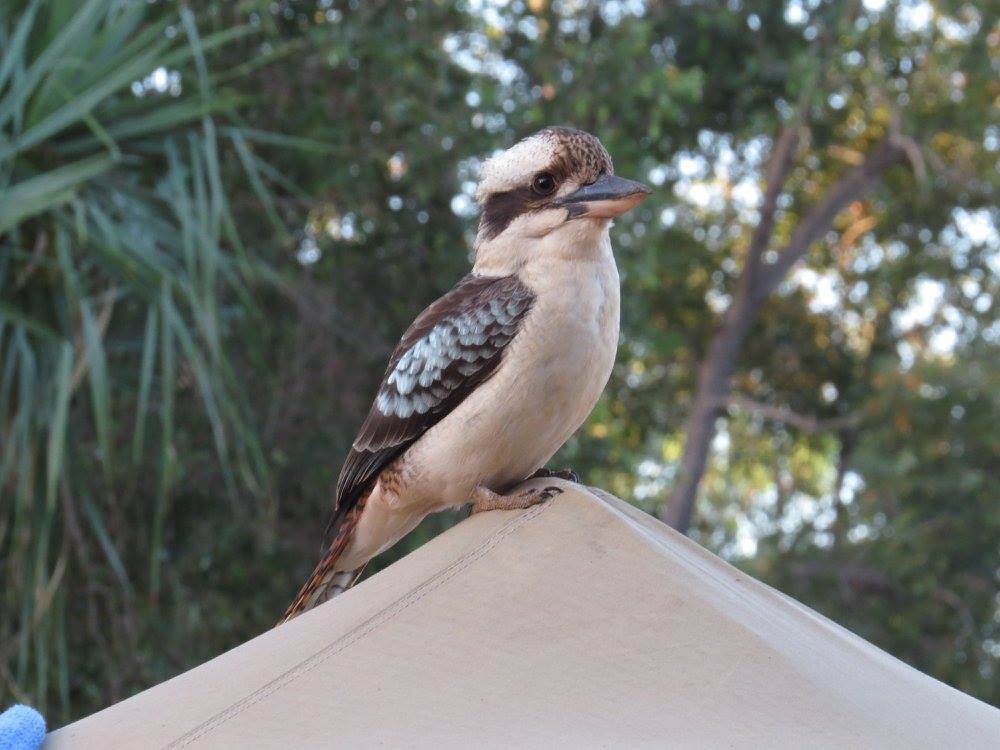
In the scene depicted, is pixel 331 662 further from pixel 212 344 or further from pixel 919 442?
pixel 919 442

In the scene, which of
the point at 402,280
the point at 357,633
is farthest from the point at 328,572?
the point at 402,280

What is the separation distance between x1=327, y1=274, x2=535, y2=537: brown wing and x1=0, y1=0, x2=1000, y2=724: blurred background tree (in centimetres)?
227

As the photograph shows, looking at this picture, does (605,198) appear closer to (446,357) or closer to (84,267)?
(446,357)

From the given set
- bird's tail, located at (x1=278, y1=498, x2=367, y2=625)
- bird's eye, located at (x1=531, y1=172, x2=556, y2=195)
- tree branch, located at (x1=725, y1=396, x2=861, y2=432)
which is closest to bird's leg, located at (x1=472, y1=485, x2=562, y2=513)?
bird's tail, located at (x1=278, y1=498, x2=367, y2=625)

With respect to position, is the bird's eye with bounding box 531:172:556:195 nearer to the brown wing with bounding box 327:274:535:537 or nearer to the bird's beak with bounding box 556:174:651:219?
the bird's beak with bounding box 556:174:651:219

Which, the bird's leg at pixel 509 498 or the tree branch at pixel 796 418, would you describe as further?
the tree branch at pixel 796 418

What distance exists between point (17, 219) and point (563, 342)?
3.09 m

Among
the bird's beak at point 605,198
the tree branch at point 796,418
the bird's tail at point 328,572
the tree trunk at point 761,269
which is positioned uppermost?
the bird's beak at point 605,198

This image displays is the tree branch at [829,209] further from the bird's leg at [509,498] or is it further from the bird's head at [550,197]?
the bird's leg at [509,498]

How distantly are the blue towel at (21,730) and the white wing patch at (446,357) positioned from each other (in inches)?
42.7

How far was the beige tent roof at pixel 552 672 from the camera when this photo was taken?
1.64m

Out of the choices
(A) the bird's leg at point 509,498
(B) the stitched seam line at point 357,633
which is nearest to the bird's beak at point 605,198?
(A) the bird's leg at point 509,498

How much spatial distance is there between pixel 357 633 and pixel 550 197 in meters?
1.12

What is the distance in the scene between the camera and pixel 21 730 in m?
1.73
